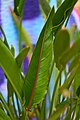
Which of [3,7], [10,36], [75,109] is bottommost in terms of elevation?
[75,109]

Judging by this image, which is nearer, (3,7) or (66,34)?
(66,34)

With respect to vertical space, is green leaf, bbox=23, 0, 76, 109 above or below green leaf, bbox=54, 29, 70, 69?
below

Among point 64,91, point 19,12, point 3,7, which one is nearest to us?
point 64,91

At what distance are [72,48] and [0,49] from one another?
0.46 feet

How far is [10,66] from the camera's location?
1.86 feet

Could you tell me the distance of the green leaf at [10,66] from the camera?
544mm

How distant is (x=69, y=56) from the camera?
52cm

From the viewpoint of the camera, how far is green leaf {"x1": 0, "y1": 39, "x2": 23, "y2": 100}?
0.54m

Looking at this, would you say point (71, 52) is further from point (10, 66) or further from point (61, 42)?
point (10, 66)

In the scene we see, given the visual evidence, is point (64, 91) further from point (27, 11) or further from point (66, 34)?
point (27, 11)

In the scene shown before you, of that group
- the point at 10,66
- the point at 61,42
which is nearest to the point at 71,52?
the point at 61,42

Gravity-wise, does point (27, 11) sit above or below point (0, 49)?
below

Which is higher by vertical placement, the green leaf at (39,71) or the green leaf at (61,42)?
A: the green leaf at (61,42)

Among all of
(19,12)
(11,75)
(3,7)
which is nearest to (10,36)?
(3,7)
